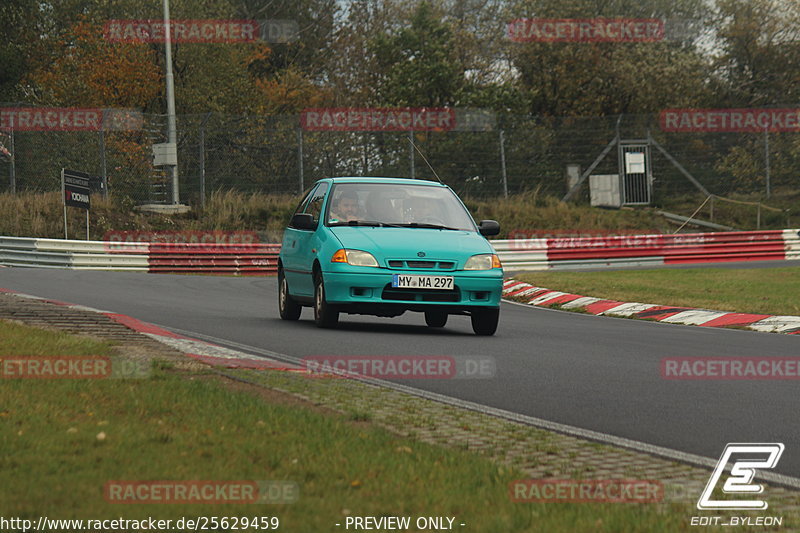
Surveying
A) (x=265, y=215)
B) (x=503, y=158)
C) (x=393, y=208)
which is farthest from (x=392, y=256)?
(x=503, y=158)

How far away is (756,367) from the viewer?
10.1m

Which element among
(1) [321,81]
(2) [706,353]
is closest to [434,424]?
(2) [706,353]

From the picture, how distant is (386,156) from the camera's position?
111 feet

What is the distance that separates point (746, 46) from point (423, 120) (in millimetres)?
17098

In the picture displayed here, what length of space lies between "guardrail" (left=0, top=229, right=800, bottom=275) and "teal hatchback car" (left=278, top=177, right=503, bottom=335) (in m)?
14.7

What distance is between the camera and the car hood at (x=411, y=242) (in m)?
12.2

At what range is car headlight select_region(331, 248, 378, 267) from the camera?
12.2 m

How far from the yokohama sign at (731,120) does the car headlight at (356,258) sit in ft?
84.1

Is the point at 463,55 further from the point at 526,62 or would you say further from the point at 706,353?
the point at 706,353

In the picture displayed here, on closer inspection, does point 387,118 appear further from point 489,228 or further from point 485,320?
point 485,320

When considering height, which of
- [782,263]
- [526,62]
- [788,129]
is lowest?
[782,263]

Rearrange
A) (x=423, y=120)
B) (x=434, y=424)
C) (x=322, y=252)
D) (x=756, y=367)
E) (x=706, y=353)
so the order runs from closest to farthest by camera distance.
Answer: (x=434, y=424)
(x=756, y=367)
(x=706, y=353)
(x=322, y=252)
(x=423, y=120)
